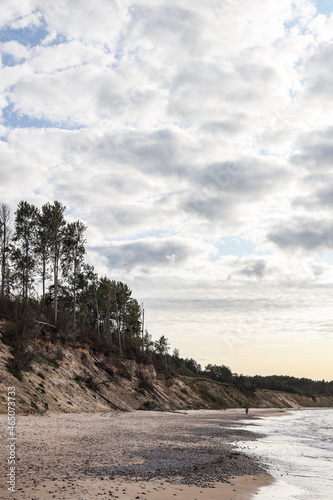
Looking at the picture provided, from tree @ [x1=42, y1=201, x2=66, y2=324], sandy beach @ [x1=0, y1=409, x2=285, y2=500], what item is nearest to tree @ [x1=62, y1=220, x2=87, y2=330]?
tree @ [x1=42, y1=201, x2=66, y2=324]

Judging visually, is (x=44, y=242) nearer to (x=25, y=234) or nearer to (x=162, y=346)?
(x=25, y=234)

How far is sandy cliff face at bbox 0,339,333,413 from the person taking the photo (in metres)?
30.0

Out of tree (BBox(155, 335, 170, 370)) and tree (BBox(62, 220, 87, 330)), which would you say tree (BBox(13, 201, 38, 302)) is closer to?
tree (BBox(62, 220, 87, 330))

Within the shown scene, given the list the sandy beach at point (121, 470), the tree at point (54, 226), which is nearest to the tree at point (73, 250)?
the tree at point (54, 226)

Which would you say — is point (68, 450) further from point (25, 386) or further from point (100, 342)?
point (100, 342)

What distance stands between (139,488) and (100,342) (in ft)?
161

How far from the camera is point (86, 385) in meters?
42.0

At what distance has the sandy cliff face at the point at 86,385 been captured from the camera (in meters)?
30.0

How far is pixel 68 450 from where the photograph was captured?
1346 cm

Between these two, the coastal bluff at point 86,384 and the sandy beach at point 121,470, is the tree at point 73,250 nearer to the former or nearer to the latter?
the coastal bluff at point 86,384

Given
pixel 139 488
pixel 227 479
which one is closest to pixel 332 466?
pixel 227 479

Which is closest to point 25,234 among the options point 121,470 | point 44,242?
point 44,242

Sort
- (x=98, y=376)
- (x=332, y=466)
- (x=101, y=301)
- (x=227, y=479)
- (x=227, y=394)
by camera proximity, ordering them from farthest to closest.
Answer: (x=227, y=394) < (x=101, y=301) < (x=98, y=376) < (x=332, y=466) < (x=227, y=479)

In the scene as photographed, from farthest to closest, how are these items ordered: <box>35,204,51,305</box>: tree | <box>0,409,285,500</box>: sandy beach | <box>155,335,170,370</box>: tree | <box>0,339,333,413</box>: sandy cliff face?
<box>155,335,170,370</box>: tree, <box>35,204,51,305</box>: tree, <box>0,339,333,413</box>: sandy cliff face, <box>0,409,285,500</box>: sandy beach
